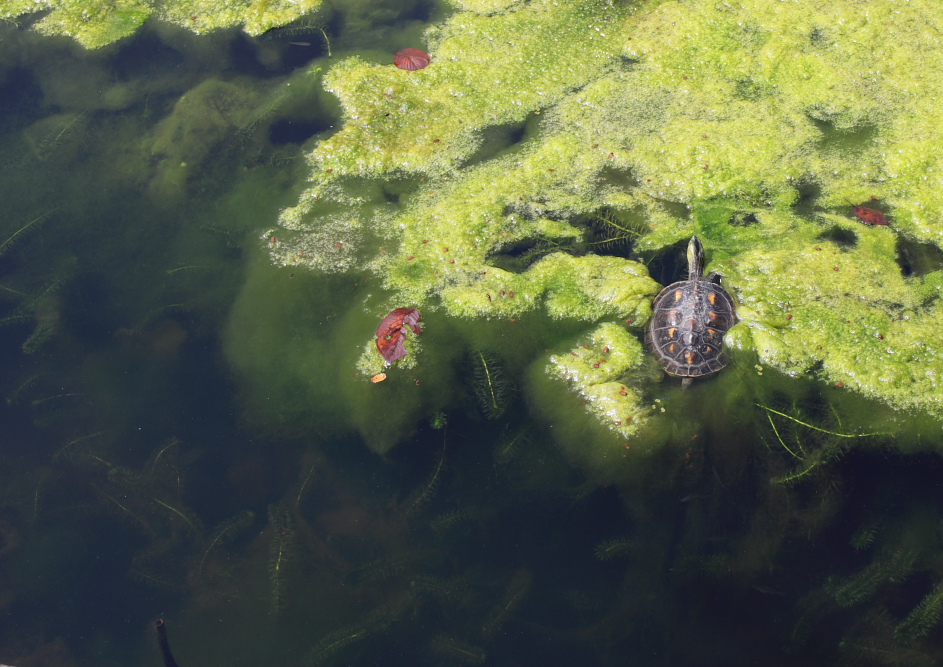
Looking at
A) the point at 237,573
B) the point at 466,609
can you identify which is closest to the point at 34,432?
the point at 237,573

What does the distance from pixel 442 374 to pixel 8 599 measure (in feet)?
8.19

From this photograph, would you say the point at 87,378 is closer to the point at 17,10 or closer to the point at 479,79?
the point at 479,79

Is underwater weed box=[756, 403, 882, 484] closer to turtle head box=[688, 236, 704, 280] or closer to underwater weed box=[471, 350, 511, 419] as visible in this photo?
turtle head box=[688, 236, 704, 280]

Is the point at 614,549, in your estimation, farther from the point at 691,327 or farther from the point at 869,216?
the point at 869,216

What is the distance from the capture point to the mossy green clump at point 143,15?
5.20 meters

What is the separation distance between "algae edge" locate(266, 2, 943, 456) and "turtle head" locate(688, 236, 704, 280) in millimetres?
171

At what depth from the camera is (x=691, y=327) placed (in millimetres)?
3299

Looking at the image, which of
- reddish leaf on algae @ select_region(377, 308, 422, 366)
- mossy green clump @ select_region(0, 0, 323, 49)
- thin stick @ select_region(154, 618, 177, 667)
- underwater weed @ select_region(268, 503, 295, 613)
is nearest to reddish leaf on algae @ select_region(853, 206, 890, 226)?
reddish leaf on algae @ select_region(377, 308, 422, 366)

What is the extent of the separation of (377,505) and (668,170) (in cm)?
286

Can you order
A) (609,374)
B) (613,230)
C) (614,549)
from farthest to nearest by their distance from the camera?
(613,230) < (609,374) < (614,549)

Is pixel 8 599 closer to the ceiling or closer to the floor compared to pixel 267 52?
closer to the floor

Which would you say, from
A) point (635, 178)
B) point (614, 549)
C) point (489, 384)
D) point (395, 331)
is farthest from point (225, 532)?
point (635, 178)

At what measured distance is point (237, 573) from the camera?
3.16 meters

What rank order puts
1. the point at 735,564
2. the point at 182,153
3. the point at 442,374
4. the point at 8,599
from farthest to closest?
1. the point at 182,153
2. the point at 442,374
3. the point at 8,599
4. the point at 735,564
